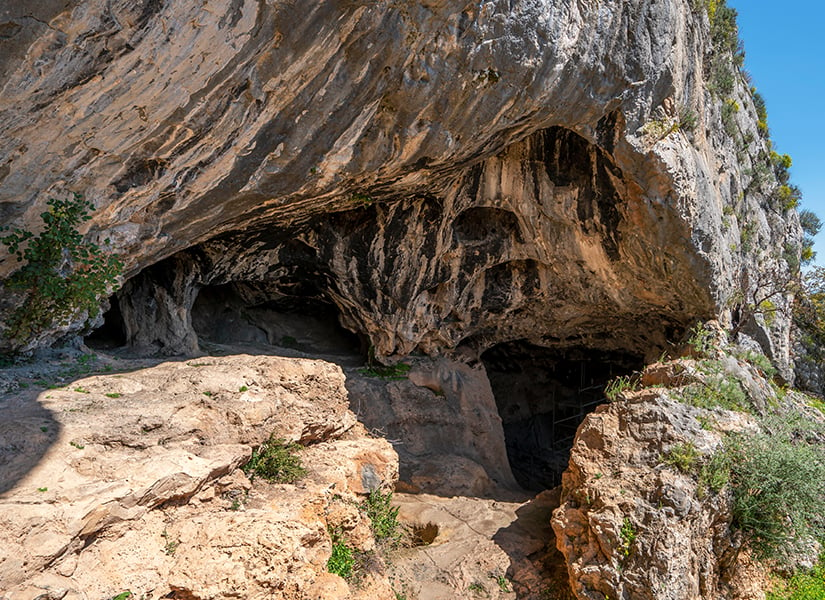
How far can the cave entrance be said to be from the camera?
11047mm

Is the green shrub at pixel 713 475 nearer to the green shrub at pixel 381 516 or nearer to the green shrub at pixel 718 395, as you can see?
the green shrub at pixel 718 395

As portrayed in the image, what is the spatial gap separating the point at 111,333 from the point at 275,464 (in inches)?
224

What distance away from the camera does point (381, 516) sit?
6.54 metres

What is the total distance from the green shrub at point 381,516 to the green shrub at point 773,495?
445 centimetres

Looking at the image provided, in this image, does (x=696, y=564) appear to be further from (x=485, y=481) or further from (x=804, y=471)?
(x=485, y=481)

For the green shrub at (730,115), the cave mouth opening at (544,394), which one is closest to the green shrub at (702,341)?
the cave mouth opening at (544,394)

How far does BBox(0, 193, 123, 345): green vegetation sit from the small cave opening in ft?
9.66

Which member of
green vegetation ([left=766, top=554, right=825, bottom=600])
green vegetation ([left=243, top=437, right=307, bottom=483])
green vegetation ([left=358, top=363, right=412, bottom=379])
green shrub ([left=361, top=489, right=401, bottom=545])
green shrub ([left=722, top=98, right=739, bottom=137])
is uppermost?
green shrub ([left=722, top=98, right=739, bottom=137])

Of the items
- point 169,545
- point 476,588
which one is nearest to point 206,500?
point 169,545

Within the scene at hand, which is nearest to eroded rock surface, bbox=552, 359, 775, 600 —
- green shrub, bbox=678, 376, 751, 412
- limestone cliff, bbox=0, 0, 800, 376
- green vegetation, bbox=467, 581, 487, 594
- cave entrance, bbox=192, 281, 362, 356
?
green shrub, bbox=678, 376, 751, 412

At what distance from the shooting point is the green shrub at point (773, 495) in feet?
20.6

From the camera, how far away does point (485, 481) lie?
974 cm

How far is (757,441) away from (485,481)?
15.6 feet

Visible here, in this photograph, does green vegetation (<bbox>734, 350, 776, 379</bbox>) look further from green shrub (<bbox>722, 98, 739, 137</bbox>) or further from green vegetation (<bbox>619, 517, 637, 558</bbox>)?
green vegetation (<bbox>619, 517, 637, 558</bbox>)
